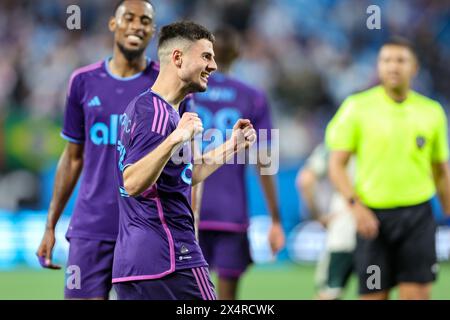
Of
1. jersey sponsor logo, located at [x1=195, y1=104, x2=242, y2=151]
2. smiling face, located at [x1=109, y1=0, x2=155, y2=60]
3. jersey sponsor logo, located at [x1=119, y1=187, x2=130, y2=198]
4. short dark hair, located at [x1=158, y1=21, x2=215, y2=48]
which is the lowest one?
jersey sponsor logo, located at [x1=119, y1=187, x2=130, y2=198]

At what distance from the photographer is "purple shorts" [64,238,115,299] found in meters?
6.05

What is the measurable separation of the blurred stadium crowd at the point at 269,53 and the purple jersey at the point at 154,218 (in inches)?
340

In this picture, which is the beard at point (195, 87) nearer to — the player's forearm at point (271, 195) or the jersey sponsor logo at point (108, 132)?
the jersey sponsor logo at point (108, 132)

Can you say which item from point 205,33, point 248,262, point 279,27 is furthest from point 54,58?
point 205,33

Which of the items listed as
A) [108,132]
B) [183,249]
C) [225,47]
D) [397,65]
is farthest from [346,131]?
[183,249]

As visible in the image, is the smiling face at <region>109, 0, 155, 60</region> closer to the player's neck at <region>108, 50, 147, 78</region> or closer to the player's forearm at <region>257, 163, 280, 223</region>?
the player's neck at <region>108, 50, 147, 78</region>

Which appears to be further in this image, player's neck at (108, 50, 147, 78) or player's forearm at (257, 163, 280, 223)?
player's forearm at (257, 163, 280, 223)

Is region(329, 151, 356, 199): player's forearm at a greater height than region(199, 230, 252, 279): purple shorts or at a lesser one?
greater

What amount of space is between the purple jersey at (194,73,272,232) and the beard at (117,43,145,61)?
1.61 metres

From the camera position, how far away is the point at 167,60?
4879mm

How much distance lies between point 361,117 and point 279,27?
913 cm

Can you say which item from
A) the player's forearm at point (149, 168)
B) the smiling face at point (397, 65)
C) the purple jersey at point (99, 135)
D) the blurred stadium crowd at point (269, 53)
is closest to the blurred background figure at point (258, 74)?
the blurred stadium crowd at point (269, 53)

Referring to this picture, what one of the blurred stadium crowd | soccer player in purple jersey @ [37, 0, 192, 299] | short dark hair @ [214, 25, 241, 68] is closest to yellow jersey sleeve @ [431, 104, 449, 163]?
short dark hair @ [214, 25, 241, 68]

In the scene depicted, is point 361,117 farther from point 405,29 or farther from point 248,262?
point 405,29
